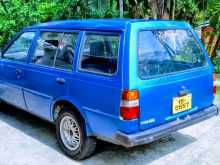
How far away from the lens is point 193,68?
14.7ft

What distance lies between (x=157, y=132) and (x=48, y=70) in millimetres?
1764

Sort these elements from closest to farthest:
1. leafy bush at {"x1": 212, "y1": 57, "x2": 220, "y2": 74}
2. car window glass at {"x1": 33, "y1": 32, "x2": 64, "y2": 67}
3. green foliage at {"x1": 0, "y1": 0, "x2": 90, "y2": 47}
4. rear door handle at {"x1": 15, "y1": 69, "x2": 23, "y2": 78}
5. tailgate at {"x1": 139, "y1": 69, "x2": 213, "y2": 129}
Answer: tailgate at {"x1": 139, "y1": 69, "x2": 213, "y2": 129} → car window glass at {"x1": 33, "y1": 32, "x2": 64, "y2": 67} → rear door handle at {"x1": 15, "y1": 69, "x2": 23, "y2": 78} → leafy bush at {"x1": 212, "y1": 57, "x2": 220, "y2": 74} → green foliage at {"x1": 0, "y1": 0, "x2": 90, "y2": 47}

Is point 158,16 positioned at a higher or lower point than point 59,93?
higher

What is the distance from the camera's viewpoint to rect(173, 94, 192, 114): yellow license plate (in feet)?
13.6

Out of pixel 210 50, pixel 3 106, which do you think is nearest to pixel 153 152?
pixel 3 106

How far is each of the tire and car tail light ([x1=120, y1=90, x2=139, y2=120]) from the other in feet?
2.54

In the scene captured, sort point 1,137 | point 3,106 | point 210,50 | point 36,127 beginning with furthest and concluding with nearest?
point 210,50 → point 3,106 → point 36,127 → point 1,137

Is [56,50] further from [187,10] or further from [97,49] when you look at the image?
[187,10]

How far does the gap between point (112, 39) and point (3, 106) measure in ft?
11.4

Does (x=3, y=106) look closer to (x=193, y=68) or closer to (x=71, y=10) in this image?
(x=193, y=68)

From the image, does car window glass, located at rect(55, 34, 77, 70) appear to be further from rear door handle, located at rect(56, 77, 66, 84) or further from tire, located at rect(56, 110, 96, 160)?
tire, located at rect(56, 110, 96, 160)

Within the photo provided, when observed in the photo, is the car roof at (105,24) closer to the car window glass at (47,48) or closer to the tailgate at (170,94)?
the car window glass at (47,48)

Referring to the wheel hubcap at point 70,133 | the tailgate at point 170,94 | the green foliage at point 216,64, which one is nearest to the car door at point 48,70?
the wheel hubcap at point 70,133

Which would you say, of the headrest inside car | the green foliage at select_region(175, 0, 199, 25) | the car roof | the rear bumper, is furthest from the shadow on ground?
the green foliage at select_region(175, 0, 199, 25)
